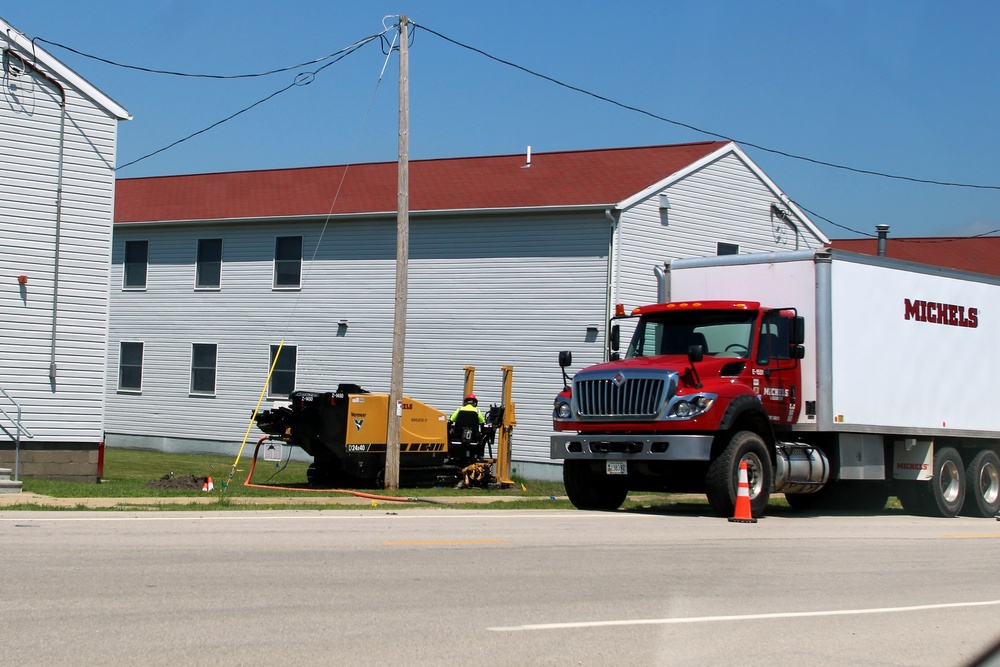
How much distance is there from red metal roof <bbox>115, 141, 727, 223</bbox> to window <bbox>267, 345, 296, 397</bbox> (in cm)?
368

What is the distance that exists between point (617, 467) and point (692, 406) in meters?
1.37

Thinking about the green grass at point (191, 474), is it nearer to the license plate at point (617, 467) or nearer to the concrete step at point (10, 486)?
the concrete step at point (10, 486)

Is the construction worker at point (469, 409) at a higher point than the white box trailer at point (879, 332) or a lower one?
lower

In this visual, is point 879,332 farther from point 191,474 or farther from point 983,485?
point 191,474

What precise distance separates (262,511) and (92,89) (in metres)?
9.60

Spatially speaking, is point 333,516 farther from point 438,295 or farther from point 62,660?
point 438,295

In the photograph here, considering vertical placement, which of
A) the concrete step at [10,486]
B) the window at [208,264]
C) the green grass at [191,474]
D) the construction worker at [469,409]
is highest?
the window at [208,264]

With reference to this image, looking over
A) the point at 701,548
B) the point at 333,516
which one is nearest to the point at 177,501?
the point at 333,516

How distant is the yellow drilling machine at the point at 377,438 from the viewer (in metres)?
21.0

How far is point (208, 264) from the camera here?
33.8 m

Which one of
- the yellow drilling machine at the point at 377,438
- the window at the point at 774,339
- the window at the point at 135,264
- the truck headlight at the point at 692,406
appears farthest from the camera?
the window at the point at 135,264

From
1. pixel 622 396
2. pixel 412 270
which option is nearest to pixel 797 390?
pixel 622 396

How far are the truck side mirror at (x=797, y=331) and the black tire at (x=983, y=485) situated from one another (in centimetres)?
476

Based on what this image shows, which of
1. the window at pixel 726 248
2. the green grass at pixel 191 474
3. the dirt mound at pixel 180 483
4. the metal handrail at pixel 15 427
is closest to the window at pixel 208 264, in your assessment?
the green grass at pixel 191 474
